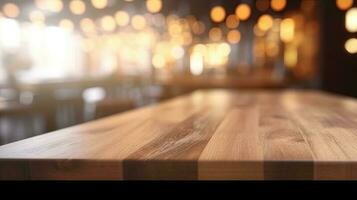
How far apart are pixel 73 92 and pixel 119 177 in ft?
18.3

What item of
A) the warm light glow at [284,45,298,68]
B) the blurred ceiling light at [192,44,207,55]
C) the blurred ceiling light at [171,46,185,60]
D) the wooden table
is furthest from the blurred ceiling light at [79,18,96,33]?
the blurred ceiling light at [192,44,207,55]

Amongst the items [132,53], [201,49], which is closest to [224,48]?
[201,49]

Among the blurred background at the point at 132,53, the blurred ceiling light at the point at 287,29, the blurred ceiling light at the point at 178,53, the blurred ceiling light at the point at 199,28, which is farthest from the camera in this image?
the blurred ceiling light at the point at 178,53

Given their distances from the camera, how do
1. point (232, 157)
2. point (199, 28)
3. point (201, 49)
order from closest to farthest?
point (232, 157), point (199, 28), point (201, 49)

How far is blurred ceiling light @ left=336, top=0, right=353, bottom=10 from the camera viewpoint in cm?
771

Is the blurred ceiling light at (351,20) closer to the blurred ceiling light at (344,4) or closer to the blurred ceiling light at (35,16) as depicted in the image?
the blurred ceiling light at (344,4)

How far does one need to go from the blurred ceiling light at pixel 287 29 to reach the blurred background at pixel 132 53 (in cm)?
4

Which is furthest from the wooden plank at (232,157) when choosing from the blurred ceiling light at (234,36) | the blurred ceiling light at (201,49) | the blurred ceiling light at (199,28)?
the blurred ceiling light at (201,49)

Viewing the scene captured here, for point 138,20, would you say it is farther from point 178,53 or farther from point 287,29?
point 178,53

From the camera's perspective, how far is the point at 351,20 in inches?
306

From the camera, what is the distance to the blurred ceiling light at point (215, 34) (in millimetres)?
17466

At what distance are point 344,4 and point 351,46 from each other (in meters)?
0.84

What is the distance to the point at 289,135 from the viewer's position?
115 cm
